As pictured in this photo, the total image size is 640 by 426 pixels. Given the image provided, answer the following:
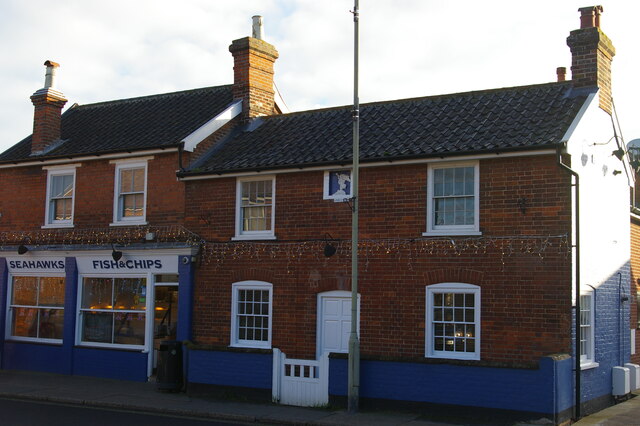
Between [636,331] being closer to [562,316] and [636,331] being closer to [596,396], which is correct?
[596,396]

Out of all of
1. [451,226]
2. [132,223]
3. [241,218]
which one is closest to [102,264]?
[132,223]

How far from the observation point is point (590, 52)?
1614cm

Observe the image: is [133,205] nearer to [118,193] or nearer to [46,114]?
[118,193]

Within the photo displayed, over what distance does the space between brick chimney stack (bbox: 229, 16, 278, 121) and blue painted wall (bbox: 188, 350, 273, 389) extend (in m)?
7.05

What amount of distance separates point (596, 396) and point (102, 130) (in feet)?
50.7

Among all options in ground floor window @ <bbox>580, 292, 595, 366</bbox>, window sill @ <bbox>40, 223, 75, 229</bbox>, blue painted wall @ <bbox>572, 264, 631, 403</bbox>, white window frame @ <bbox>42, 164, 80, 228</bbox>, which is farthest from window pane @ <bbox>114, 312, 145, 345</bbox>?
blue painted wall @ <bbox>572, 264, 631, 403</bbox>

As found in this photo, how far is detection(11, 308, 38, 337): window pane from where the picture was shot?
2148cm

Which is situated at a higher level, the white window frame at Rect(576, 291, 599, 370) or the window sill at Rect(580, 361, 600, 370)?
the white window frame at Rect(576, 291, 599, 370)

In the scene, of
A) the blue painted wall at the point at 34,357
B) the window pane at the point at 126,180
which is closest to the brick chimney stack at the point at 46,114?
the window pane at the point at 126,180

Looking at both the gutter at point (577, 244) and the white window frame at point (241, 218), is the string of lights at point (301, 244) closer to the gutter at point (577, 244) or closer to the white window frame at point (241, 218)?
the white window frame at point (241, 218)

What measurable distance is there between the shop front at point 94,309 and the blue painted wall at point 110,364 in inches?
1.0

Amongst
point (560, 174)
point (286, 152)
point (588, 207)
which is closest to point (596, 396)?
point (588, 207)

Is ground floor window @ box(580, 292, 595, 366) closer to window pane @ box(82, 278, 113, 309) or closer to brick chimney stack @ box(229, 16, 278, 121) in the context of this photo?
brick chimney stack @ box(229, 16, 278, 121)

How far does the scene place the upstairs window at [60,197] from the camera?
21016mm
